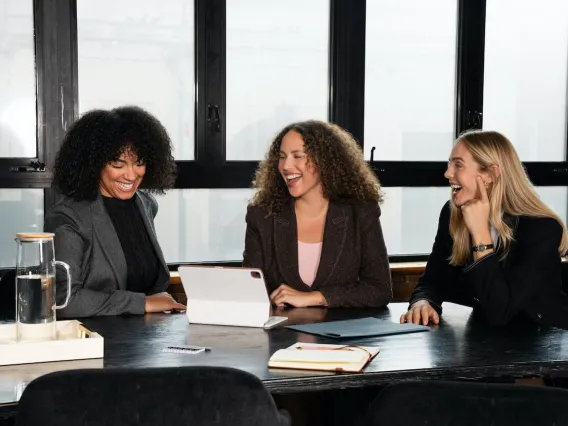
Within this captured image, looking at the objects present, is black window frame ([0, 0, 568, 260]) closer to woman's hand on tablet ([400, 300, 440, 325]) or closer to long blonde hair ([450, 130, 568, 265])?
long blonde hair ([450, 130, 568, 265])

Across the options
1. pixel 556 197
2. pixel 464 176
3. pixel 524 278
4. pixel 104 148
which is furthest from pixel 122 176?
pixel 556 197

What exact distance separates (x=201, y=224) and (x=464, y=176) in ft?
5.90

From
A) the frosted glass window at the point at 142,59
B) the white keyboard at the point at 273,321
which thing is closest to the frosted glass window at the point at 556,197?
the frosted glass window at the point at 142,59

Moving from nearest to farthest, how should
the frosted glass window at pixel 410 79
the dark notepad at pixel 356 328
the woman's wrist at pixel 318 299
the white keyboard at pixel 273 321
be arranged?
1. the dark notepad at pixel 356 328
2. the white keyboard at pixel 273 321
3. the woman's wrist at pixel 318 299
4. the frosted glass window at pixel 410 79

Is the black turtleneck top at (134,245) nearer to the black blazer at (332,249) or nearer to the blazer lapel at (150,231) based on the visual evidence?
the blazer lapel at (150,231)

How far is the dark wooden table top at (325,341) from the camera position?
1.98 meters

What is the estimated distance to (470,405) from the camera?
152 centimetres

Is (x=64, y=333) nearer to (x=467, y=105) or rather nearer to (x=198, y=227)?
(x=198, y=227)

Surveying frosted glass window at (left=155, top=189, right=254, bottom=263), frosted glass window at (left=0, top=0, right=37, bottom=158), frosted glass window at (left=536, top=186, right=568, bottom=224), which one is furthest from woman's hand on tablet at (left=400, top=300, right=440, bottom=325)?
frosted glass window at (left=536, top=186, right=568, bottom=224)

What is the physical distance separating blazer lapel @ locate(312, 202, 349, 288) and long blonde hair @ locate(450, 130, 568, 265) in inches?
16.1

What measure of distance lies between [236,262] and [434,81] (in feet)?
4.93

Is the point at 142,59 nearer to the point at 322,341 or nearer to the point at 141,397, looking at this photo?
the point at 322,341

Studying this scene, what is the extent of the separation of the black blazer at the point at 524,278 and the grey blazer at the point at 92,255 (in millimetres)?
1016

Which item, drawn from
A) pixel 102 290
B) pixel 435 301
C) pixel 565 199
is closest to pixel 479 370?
pixel 435 301
